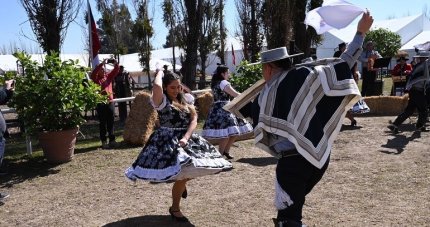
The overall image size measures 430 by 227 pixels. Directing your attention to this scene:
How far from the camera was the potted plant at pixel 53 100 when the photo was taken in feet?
27.0

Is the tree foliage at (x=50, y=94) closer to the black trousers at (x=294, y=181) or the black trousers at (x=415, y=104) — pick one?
the black trousers at (x=294, y=181)

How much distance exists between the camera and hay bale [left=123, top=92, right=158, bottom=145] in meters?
10.0

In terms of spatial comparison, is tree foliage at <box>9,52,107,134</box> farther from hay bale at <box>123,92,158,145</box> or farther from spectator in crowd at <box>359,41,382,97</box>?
spectator in crowd at <box>359,41,382,97</box>

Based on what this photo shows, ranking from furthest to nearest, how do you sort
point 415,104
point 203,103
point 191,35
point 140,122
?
point 191,35
point 203,103
point 415,104
point 140,122

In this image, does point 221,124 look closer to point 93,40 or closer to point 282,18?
point 93,40

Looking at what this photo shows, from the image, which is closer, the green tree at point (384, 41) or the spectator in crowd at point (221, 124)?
the spectator in crowd at point (221, 124)

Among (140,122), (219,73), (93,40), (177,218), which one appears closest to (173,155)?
(177,218)

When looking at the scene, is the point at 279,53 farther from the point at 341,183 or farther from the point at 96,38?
the point at 96,38

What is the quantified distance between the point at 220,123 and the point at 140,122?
250cm

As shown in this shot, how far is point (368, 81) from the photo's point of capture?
647 inches

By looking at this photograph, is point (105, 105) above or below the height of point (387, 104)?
above

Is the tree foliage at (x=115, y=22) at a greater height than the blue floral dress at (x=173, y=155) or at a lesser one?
greater

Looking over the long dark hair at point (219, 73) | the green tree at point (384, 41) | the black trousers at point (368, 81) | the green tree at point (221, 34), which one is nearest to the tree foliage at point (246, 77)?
the long dark hair at point (219, 73)

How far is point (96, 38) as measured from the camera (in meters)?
10.9
